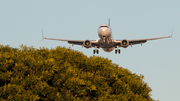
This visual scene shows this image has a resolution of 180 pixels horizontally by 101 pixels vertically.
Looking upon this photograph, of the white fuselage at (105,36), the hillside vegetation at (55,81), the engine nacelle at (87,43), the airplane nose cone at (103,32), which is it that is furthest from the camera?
the engine nacelle at (87,43)

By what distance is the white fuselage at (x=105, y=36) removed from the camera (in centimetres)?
5197

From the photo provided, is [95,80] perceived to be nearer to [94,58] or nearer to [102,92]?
[102,92]

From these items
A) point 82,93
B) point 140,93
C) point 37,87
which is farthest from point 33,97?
point 140,93

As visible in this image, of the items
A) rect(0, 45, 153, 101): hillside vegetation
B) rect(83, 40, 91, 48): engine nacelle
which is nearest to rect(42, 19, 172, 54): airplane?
rect(83, 40, 91, 48): engine nacelle

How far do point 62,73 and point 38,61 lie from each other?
208 centimetres

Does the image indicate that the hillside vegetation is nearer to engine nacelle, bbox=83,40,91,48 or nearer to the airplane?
the airplane

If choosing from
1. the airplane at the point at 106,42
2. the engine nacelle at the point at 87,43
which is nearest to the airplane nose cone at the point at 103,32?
the airplane at the point at 106,42

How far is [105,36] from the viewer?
51938 mm

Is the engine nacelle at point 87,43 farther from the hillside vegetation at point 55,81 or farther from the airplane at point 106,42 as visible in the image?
the hillside vegetation at point 55,81

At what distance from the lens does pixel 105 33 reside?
170 feet

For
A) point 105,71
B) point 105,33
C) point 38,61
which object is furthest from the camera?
point 105,33

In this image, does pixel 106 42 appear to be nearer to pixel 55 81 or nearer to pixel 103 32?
pixel 103 32

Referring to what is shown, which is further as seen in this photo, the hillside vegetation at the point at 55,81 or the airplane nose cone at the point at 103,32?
the airplane nose cone at the point at 103,32

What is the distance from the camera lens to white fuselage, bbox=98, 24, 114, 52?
51969mm
